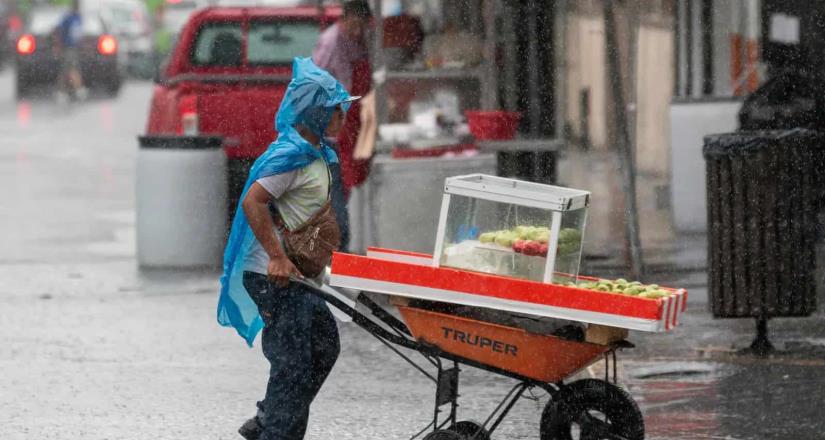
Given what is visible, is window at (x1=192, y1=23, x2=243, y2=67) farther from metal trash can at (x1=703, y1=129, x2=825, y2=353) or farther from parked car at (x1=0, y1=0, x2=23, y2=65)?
parked car at (x1=0, y1=0, x2=23, y2=65)

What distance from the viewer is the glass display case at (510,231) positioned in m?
6.34

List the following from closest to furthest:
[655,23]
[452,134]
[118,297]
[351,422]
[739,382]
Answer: [351,422]
[739,382]
[118,297]
[452,134]
[655,23]

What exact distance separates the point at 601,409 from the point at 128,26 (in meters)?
38.1

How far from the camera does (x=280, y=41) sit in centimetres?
1468

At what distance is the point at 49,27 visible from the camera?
36.1 meters

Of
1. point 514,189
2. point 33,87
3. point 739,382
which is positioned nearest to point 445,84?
point 739,382

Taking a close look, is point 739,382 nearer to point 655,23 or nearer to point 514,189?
point 514,189

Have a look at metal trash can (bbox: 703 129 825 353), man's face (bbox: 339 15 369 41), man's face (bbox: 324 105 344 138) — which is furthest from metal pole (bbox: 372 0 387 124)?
man's face (bbox: 324 105 344 138)

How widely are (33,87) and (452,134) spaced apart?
82.6 feet

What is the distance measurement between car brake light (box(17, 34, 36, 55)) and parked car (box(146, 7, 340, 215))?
70.0 ft

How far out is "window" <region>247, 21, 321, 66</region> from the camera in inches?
573

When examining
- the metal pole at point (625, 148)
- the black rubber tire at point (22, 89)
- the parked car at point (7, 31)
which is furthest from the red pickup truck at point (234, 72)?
the parked car at point (7, 31)

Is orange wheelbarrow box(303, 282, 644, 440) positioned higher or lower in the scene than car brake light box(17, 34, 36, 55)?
lower

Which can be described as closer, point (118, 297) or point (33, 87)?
point (118, 297)
